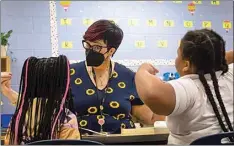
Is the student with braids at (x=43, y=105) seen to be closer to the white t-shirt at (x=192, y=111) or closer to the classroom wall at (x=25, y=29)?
the white t-shirt at (x=192, y=111)

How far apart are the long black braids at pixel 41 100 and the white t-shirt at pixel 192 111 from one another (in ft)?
1.44

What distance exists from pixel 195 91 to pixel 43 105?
60cm

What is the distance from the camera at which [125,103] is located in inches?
79.6

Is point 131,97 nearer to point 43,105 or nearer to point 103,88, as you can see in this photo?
point 103,88

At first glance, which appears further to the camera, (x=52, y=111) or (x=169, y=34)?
(x=169, y=34)

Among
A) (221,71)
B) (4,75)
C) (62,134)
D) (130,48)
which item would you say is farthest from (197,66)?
(130,48)

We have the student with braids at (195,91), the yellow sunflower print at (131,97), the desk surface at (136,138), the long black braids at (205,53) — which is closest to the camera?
the student with braids at (195,91)

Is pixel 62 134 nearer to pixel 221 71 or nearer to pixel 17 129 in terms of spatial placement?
pixel 17 129

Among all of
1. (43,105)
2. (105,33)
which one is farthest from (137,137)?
(105,33)

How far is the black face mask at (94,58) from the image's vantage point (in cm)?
194

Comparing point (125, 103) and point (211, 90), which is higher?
point (211, 90)

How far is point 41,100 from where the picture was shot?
4.33 feet

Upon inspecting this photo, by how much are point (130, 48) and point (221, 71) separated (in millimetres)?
2339

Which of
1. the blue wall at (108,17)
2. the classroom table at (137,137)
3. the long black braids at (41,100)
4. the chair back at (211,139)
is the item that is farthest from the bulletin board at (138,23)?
the chair back at (211,139)
